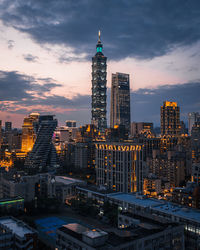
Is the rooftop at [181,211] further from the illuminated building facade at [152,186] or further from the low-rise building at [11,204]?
the illuminated building facade at [152,186]

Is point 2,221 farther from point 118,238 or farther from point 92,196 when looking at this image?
point 92,196

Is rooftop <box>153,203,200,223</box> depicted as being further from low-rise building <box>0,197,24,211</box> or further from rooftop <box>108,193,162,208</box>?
low-rise building <box>0,197,24,211</box>

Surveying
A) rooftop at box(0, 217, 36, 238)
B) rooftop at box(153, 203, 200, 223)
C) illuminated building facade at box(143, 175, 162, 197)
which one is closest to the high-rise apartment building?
illuminated building facade at box(143, 175, 162, 197)

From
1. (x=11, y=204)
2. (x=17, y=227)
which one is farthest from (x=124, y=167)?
(x=17, y=227)

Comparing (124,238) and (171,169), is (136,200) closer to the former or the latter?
(124,238)

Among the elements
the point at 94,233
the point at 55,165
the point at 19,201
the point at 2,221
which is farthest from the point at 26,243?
the point at 55,165

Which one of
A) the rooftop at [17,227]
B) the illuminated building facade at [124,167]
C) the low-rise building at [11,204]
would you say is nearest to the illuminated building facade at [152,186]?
the illuminated building facade at [124,167]
